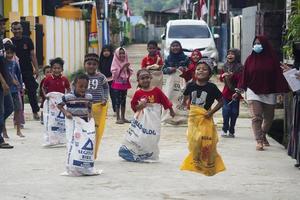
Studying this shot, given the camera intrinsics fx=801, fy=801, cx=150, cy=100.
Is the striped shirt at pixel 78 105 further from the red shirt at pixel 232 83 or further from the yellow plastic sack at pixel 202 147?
the red shirt at pixel 232 83

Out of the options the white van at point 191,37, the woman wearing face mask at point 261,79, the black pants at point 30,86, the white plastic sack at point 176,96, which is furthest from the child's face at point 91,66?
the white van at point 191,37

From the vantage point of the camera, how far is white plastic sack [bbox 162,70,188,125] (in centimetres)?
1446

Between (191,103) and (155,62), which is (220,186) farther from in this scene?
(155,62)

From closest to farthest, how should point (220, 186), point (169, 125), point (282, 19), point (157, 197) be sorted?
point (157, 197) < point (220, 186) < point (169, 125) < point (282, 19)

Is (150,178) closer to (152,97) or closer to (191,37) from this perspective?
(152,97)

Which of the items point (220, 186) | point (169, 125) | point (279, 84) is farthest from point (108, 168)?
point (169, 125)

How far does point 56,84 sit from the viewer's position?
1223cm

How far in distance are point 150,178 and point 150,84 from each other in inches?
115

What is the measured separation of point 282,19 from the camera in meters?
16.9

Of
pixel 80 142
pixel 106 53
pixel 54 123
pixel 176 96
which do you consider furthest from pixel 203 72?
pixel 106 53

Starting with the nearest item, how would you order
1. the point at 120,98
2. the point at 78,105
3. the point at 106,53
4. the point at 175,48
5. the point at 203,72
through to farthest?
the point at 203,72 → the point at 78,105 → the point at 175,48 → the point at 120,98 → the point at 106,53

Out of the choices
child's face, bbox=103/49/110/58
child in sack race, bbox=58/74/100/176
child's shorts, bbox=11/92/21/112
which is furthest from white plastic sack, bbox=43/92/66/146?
Result: child's face, bbox=103/49/110/58

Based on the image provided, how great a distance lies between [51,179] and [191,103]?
70.0 inches

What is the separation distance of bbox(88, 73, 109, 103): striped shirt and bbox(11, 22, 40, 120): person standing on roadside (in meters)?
3.91
